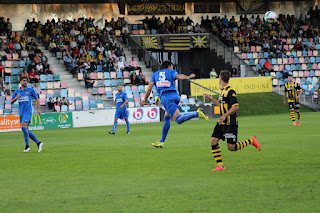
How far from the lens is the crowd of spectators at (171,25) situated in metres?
43.8

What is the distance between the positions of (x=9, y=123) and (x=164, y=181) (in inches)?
878

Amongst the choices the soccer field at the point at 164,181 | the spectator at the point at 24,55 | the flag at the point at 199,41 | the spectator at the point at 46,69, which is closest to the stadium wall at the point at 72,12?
the flag at the point at 199,41

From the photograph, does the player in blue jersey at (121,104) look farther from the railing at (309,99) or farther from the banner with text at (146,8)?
the banner with text at (146,8)

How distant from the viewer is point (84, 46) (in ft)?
124

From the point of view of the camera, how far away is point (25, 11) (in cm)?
4366

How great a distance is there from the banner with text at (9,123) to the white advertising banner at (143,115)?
6.04m

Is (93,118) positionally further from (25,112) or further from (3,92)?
(25,112)

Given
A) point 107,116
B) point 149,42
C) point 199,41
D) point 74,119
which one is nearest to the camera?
point 74,119

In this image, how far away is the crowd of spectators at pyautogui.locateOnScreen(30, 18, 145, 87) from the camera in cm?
3662

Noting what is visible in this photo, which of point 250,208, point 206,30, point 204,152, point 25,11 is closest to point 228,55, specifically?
point 206,30

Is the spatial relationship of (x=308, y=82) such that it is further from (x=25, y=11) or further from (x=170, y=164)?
(x=170, y=164)

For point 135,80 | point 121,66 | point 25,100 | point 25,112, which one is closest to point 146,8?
point 121,66

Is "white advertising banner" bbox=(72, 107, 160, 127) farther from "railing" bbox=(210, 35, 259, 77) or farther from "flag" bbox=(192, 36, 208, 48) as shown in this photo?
"flag" bbox=(192, 36, 208, 48)

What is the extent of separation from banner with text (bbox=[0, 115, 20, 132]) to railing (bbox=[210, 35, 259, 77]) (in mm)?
18081
